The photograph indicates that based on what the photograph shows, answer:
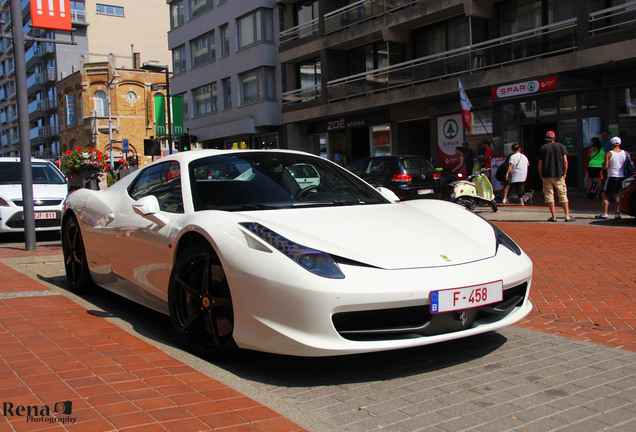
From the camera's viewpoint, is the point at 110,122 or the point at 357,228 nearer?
the point at 357,228

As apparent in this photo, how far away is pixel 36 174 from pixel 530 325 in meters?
11.1

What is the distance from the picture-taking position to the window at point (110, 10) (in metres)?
65.1

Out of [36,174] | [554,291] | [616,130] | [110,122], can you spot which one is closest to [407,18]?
[616,130]

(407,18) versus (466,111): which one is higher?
(407,18)

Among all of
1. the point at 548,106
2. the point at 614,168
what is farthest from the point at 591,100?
the point at 614,168

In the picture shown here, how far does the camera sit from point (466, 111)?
18.0m

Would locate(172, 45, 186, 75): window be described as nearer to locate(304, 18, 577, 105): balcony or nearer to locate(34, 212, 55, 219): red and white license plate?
locate(304, 18, 577, 105): balcony

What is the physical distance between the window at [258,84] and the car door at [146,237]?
1081 inches

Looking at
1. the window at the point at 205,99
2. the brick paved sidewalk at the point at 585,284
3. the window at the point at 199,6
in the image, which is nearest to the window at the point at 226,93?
the window at the point at 205,99

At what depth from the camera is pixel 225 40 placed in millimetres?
34688

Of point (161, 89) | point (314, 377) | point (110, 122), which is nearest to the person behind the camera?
point (314, 377)

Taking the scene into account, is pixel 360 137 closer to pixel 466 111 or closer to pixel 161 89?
pixel 466 111

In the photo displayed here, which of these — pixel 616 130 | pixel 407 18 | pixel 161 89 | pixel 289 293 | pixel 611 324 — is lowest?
pixel 611 324

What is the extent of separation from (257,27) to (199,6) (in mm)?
7153
